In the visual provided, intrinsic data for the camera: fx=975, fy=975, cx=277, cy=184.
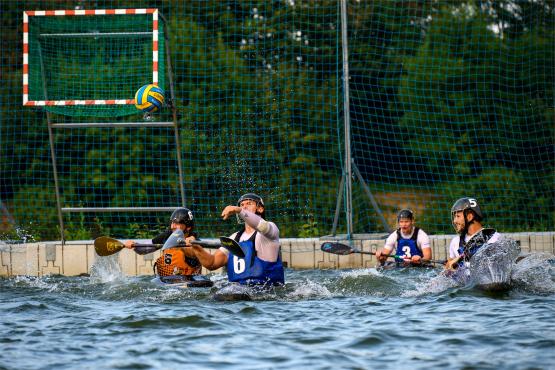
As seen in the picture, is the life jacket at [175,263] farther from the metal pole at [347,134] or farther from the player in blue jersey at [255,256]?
the metal pole at [347,134]

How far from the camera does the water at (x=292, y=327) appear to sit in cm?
733

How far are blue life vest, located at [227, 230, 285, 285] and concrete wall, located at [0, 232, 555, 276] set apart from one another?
4290 millimetres

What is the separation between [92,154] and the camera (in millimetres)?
20281

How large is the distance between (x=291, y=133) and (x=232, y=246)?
9649mm

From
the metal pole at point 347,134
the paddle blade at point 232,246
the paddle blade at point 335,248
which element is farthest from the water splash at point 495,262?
the metal pole at point 347,134

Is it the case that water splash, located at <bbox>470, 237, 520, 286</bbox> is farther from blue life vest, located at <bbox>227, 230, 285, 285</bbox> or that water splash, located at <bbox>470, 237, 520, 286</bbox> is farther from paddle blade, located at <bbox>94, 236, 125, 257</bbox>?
paddle blade, located at <bbox>94, 236, 125, 257</bbox>

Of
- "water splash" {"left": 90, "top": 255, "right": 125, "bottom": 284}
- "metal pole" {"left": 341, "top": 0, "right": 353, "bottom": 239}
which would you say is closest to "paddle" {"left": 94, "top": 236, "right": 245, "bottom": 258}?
"water splash" {"left": 90, "top": 255, "right": 125, "bottom": 284}

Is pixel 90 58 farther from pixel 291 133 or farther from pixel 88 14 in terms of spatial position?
pixel 291 133

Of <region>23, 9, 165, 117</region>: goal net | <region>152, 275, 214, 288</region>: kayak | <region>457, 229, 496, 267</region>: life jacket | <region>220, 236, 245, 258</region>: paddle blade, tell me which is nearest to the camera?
<region>220, 236, 245, 258</region>: paddle blade

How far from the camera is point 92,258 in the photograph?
15.0m

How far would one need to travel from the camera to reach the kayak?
11344mm

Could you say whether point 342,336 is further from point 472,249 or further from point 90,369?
point 472,249

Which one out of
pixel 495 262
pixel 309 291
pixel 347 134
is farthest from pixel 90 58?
pixel 495 262

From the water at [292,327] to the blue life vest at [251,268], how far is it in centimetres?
22
